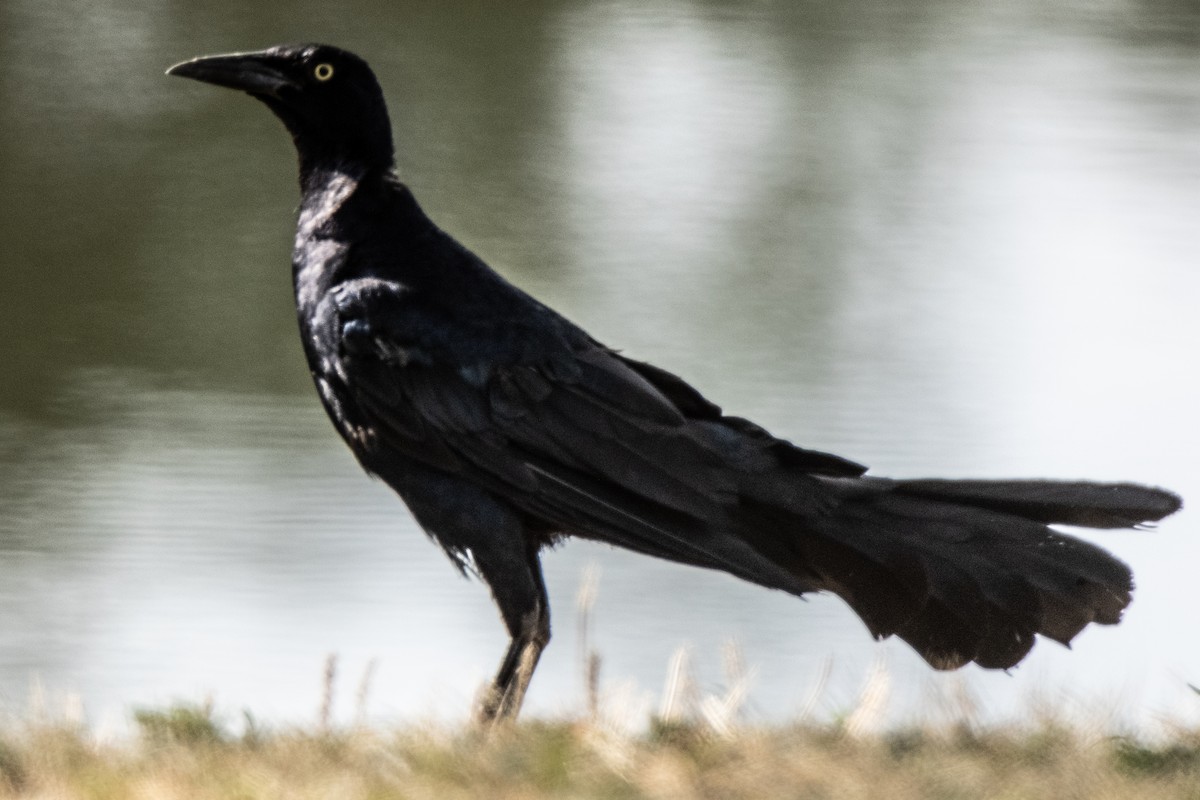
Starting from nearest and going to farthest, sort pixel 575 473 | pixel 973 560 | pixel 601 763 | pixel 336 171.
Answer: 1. pixel 601 763
2. pixel 973 560
3. pixel 575 473
4. pixel 336 171

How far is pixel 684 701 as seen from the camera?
2.49 m

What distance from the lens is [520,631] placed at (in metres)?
2.66

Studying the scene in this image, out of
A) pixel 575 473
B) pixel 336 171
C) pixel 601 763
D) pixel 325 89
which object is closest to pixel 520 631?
pixel 575 473

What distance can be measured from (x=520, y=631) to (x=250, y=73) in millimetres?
1007

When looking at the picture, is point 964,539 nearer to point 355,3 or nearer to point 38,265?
point 38,265

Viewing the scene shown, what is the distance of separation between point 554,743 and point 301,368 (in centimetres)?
390

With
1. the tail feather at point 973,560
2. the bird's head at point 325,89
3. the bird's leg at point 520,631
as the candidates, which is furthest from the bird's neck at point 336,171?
the tail feather at point 973,560

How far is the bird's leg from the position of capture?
103 inches

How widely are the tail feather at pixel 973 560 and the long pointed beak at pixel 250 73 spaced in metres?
1.08

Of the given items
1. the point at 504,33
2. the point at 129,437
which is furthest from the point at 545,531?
the point at 504,33

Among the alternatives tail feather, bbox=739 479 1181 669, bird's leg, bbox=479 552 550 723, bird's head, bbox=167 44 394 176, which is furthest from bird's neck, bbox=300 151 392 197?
tail feather, bbox=739 479 1181 669

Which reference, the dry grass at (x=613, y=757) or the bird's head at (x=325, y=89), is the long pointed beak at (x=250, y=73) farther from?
the dry grass at (x=613, y=757)

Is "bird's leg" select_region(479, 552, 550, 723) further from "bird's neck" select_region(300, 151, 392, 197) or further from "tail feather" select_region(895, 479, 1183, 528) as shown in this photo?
"bird's neck" select_region(300, 151, 392, 197)

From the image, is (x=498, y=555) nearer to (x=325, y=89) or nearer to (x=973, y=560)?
(x=973, y=560)
